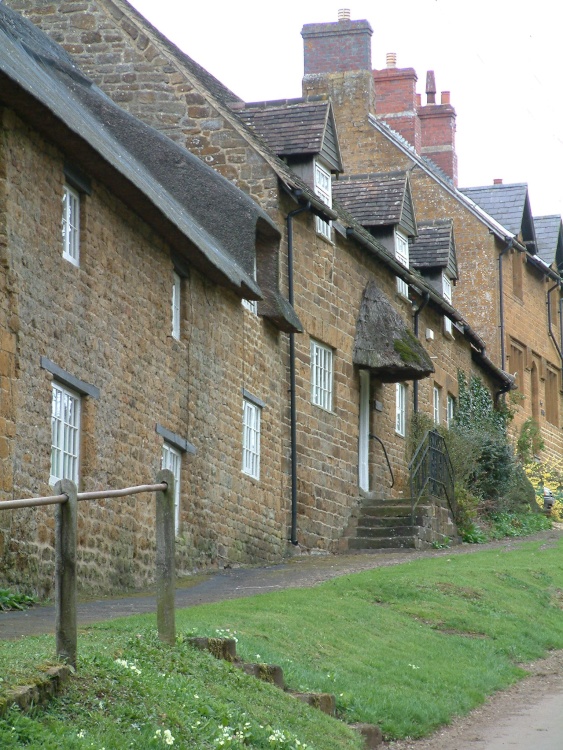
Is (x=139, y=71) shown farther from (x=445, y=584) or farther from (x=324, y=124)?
(x=445, y=584)

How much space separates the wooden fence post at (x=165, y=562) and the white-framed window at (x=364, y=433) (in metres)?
16.0

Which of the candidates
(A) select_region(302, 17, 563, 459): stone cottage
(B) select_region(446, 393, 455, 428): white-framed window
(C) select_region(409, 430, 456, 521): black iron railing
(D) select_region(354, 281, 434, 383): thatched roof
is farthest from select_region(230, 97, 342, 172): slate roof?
(B) select_region(446, 393, 455, 428): white-framed window

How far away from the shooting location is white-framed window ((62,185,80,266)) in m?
14.8

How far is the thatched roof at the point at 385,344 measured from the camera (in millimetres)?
23797

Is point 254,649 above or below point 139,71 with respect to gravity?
below

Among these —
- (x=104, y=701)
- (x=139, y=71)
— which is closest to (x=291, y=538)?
(x=139, y=71)

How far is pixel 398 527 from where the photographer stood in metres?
22.5

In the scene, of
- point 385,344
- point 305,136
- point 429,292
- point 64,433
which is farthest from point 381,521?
point 64,433

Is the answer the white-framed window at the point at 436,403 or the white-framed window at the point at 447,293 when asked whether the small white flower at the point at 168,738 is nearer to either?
the white-framed window at the point at 436,403

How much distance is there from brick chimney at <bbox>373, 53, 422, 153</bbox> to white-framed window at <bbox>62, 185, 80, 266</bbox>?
2375 cm

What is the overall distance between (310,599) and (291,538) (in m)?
7.97

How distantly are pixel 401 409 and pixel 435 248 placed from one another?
558 cm

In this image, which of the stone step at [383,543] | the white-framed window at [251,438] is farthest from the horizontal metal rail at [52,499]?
the stone step at [383,543]

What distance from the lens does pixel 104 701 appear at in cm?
709
